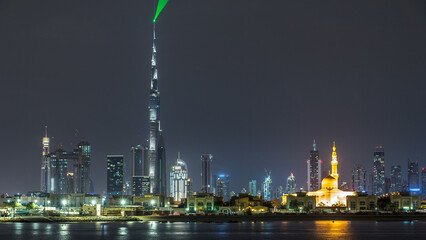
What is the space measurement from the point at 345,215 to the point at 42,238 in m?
87.3

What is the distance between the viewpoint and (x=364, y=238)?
133125mm

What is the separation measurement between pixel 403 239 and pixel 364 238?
642 cm

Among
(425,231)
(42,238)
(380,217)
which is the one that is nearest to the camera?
(42,238)

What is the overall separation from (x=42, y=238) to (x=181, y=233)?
25710mm

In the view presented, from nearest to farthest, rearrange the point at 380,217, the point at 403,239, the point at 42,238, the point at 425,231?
the point at 403,239
the point at 42,238
the point at 425,231
the point at 380,217

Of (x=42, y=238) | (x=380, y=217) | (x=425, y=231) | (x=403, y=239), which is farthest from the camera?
(x=380, y=217)

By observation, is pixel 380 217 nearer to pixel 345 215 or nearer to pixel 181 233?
pixel 345 215

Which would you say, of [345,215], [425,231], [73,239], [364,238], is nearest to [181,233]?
[73,239]

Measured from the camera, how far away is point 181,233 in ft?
488

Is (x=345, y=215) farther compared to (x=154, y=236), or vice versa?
(x=345, y=215)

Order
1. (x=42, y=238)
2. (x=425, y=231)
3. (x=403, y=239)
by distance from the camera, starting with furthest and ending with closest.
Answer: (x=425, y=231), (x=42, y=238), (x=403, y=239)

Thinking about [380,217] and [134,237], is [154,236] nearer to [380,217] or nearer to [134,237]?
[134,237]

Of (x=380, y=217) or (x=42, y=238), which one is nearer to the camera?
(x=42, y=238)

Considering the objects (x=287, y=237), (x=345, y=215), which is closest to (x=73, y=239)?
(x=287, y=237)
